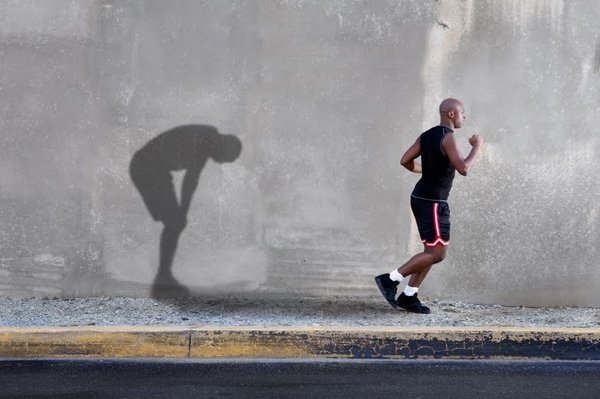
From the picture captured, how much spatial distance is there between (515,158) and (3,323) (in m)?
4.08

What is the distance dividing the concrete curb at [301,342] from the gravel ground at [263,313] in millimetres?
310

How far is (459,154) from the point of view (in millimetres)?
7758

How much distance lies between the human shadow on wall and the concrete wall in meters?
0.02

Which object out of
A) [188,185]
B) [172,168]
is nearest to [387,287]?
[188,185]

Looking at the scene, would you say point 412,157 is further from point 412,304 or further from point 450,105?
point 412,304

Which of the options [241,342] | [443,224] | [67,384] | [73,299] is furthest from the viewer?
[73,299]

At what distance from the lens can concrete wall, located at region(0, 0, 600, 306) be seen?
28.1 ft

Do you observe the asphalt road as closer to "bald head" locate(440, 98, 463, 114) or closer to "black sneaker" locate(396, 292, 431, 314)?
"black sneaker" locate(396, 292, 431, 314)

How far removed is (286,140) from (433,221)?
1389mm

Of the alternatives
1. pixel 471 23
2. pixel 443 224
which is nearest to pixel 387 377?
pixel 443 224

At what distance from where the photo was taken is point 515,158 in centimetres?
890

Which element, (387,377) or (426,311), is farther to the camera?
(426,311)

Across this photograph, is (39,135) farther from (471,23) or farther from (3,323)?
(471,23)

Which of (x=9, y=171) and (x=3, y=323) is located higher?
(x=9, y=171)
